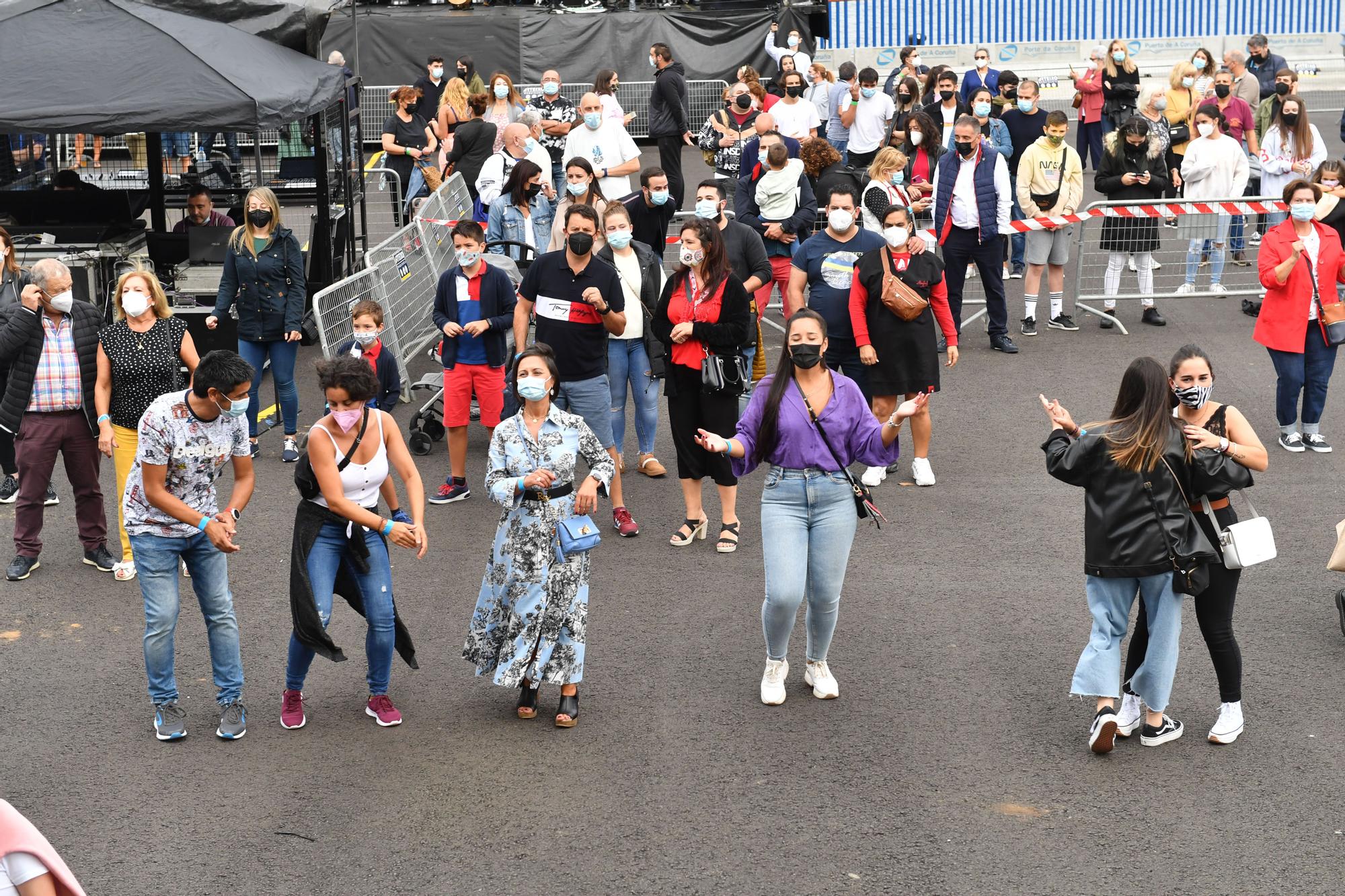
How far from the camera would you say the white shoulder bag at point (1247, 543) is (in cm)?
615

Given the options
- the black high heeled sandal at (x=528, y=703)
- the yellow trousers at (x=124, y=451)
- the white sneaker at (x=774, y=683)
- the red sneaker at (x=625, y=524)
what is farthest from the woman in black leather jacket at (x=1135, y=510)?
the yellow trousers at (x=124, y=451)

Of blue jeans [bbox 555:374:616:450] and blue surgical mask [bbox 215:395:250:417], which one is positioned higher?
blue surgical mask [bbox 215:395:250:417]

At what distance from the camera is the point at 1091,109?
20.5 metres

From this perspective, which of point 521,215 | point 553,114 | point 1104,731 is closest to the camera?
point 1104,731

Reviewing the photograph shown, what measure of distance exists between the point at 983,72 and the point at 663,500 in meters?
12.8

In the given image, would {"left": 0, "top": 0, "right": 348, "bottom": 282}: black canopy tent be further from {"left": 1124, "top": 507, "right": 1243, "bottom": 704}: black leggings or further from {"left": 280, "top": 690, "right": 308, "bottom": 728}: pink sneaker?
{"left": 1124, "top": 507, "right": 1243, "bottom": 704}: black leggings

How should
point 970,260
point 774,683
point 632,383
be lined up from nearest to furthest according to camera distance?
point 774,683 → point 632,383 → point 970,260

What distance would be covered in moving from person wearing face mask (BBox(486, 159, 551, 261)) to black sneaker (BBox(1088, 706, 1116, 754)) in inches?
258

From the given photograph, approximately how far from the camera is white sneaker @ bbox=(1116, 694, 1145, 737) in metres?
6.50

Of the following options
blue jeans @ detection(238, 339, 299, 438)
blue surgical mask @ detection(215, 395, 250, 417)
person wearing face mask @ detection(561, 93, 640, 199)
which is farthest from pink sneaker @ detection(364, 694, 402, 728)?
person wearing face mask @ detection(561, 93, 640, 199)

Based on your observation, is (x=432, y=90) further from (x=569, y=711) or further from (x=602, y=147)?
(x=569, y=711)

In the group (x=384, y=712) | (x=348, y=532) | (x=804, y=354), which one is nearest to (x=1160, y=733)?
(x=804, y=354)

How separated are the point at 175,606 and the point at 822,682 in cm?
292

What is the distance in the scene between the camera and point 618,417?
10062mm
